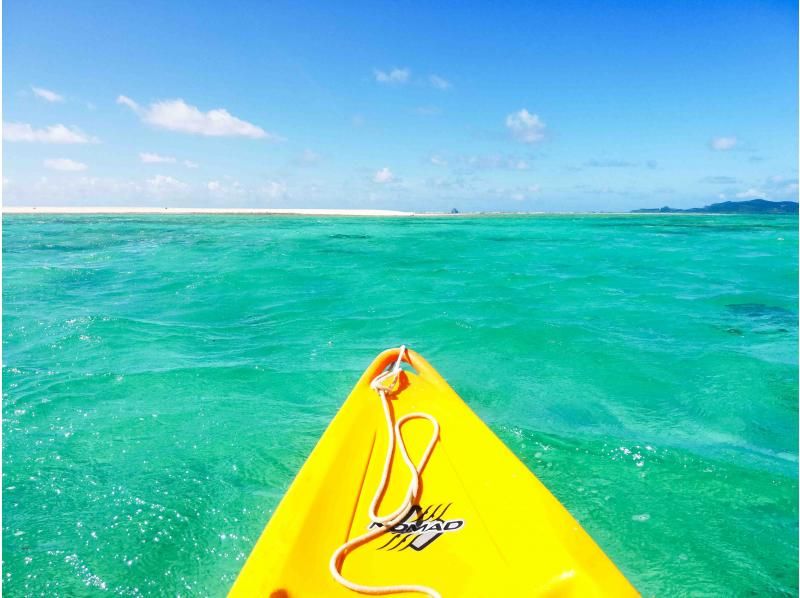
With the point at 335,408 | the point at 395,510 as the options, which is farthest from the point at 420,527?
the point at 335,408

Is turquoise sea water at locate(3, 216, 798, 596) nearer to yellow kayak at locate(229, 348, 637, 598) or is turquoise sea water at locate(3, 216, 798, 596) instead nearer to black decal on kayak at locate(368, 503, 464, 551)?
yellow kayak at locate(229, 348, 637, 598)

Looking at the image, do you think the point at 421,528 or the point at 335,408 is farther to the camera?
the point at 335,408

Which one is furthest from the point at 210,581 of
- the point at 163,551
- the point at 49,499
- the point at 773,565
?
the point at 773,565

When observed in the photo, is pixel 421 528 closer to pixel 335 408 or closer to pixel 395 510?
pixel 395 510

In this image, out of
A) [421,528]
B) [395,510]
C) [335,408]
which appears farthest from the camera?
[335,408]

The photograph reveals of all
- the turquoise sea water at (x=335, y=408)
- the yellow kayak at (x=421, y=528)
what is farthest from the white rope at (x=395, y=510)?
the turquoise sea water at (x=335, y=408)

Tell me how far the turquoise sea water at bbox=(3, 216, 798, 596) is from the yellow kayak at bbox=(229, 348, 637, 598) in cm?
105

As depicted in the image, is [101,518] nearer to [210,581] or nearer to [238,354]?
[210,581]

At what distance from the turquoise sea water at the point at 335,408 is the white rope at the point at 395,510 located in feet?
3.80

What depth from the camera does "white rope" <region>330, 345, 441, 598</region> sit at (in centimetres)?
181

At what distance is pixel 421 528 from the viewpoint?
7.15 ft

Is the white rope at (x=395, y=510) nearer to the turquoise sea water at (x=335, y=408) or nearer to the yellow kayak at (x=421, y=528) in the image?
the yellow kayak at (x=421, y=528)

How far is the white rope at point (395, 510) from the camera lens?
5.95 ft

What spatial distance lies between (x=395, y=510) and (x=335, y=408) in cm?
273
